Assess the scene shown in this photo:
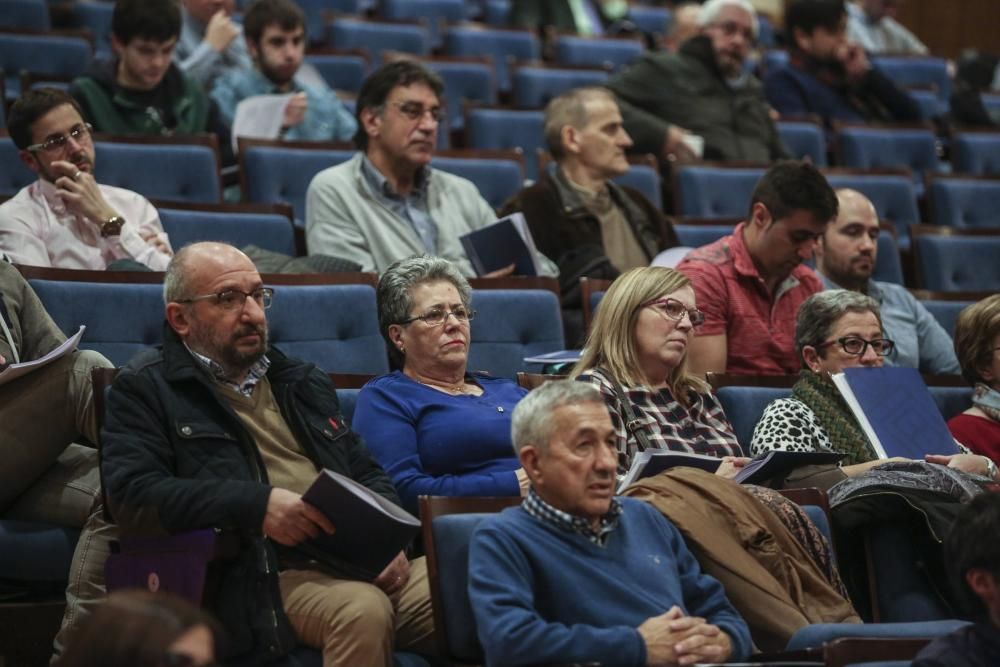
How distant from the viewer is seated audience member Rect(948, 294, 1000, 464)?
3176 mm

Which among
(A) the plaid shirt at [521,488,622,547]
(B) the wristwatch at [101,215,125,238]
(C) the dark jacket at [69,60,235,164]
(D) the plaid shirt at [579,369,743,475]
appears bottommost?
(D) the plaid shirt at [579,369,743,475]

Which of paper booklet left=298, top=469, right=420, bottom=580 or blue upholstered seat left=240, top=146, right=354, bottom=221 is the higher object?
blue upholstered seat left=240, top=146, right=354, bottom=221

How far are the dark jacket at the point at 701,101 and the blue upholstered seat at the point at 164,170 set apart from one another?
169cm

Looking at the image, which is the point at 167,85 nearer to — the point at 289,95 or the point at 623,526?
the point at 289,95

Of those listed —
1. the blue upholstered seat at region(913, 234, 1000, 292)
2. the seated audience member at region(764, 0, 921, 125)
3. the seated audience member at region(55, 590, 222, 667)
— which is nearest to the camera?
the seated audience member at region(55, 590, 222, 667)

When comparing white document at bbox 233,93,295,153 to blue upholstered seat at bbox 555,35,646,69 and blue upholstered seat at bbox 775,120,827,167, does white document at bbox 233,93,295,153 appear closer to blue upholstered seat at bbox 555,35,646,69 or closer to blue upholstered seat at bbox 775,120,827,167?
blue upholstered seat at bbox 775,120,827,167

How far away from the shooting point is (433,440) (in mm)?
2701

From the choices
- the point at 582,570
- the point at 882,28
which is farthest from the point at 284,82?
the point at 882,28

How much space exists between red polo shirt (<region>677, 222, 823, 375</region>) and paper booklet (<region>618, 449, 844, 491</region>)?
711 millimetres

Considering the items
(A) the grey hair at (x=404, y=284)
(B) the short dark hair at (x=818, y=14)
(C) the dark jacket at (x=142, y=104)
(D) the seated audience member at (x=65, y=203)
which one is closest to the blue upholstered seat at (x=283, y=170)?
(C) the dark jacket at (x=142, y=104)

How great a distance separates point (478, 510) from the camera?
232cm

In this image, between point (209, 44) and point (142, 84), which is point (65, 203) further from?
point (209, 44)

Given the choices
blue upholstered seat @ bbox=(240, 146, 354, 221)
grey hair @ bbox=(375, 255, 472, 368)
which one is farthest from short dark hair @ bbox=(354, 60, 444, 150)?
grey hair @ bbox=(375, 255, 472, 368)

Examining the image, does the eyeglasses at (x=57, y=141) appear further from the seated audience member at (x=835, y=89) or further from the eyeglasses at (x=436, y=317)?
the seated audience member at (x=835, y=89)
